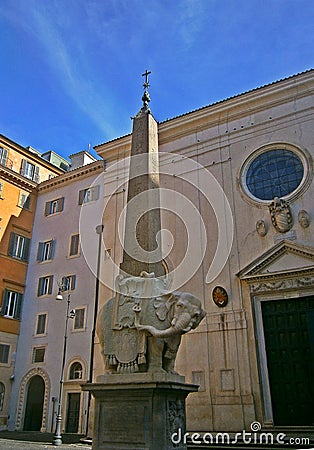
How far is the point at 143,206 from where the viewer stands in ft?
25.4

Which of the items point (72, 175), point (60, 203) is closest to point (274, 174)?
point (72, 175)

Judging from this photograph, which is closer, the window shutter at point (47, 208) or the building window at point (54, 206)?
the building window at point (54, 206)

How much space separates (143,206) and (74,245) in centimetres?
1301

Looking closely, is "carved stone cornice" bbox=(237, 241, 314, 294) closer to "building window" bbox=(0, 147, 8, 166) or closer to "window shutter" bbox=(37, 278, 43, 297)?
"window shutter" bbox=(37, 278, 43, 297)

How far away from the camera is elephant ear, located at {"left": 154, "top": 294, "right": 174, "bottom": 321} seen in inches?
250

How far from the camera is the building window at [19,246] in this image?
68.0 feet

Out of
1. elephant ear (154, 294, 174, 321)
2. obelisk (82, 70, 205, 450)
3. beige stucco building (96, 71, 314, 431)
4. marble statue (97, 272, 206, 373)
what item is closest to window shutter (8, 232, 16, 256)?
beige stucco building (96, 71, 314, 431)

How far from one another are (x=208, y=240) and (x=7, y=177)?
11.2 m

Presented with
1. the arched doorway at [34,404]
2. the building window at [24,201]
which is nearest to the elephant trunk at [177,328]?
the arched doorway at [34,404]

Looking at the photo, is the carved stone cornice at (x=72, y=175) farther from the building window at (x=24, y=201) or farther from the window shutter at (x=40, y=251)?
the window shutter at (x=40, y=251)

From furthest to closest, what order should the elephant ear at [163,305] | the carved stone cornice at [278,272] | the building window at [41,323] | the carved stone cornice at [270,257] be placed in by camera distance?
the building window at [41,323] → the carved stone cornice at [270,257] → the carved stone cornice at [278,272] → the elephant ear at [163,305]

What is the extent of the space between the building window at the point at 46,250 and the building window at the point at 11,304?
2.03 m

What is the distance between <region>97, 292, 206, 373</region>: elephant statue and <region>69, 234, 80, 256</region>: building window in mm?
13556

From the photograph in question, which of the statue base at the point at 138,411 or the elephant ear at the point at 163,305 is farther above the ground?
the elephant ear at the point at 163,305
